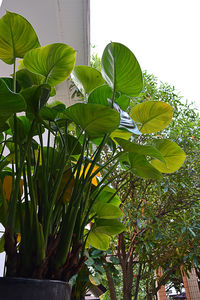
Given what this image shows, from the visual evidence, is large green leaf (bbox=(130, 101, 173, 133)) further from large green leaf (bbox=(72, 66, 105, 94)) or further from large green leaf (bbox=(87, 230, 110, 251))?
large green leaf (bbox=(87, 230, 110, 251))

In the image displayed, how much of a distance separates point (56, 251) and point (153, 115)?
0.43 metres

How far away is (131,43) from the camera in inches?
170

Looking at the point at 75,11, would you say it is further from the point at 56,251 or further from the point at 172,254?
the point at 172,254

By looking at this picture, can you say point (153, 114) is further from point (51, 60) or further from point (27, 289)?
point (27, 289)

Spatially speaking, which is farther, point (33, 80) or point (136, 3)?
point (136, 3)

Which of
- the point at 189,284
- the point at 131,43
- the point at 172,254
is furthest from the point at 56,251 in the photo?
the point at 189,284

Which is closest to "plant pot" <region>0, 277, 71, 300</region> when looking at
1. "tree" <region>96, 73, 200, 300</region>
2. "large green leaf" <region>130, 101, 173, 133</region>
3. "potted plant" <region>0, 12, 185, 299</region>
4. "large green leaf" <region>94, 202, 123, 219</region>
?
"potted plant" <region>0, 12, 185, 299</region>

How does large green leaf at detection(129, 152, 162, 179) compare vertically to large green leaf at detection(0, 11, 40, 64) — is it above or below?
below

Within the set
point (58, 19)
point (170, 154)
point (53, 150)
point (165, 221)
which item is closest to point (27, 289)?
point (53, 150)

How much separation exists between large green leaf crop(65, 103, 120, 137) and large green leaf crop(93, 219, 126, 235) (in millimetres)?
301

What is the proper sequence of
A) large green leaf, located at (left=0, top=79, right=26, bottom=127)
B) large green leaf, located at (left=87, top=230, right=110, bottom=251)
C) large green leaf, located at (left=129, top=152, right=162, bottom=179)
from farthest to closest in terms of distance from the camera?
large green leaf, located at (left=87, top=230, right=110, bottom=251), large green leaf, located at (left=129, top=152, right=162, bottom=179), large green leaf, located at (left=0, top=79, right=26, bottom=127)

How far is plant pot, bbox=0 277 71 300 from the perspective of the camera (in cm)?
45

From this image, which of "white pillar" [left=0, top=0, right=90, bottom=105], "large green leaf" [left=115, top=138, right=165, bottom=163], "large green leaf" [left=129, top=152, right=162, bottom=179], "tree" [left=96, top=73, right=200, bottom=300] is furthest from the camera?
"tree" [left=96, top=73, right=200, bottom=300]

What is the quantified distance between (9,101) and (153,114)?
41cm
